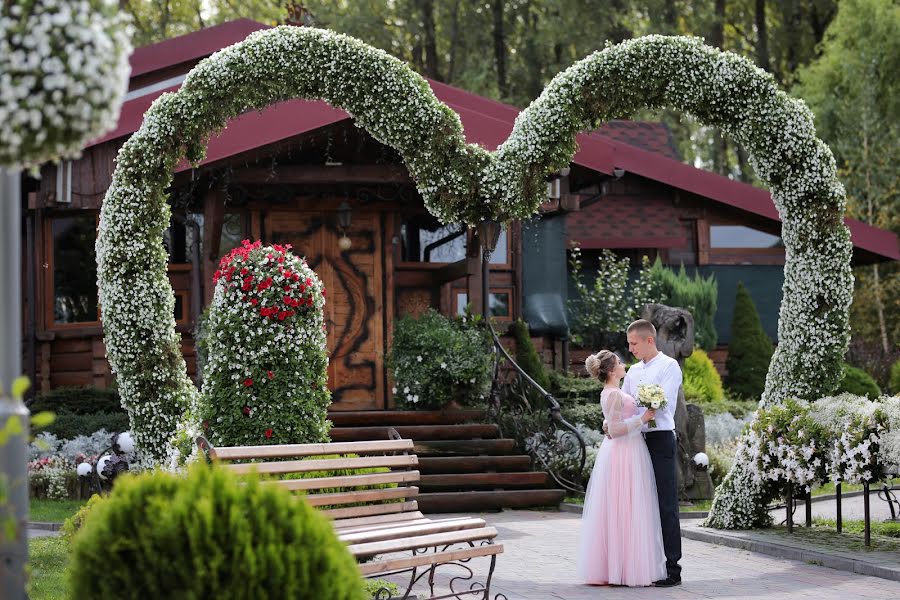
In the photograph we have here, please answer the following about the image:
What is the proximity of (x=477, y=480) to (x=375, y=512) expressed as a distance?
6019mm

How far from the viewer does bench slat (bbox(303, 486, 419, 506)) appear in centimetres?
718

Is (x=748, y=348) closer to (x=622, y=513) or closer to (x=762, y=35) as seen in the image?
(x=622, y=513)

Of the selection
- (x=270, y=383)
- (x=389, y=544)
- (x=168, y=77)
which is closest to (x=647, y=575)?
(x=389, y=544)

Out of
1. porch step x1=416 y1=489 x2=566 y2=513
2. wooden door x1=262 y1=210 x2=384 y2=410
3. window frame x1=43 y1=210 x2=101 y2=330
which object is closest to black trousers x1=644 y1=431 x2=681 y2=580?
porch step x1=416 y1=489 x2=566 y2=513

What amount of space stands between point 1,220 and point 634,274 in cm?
1645

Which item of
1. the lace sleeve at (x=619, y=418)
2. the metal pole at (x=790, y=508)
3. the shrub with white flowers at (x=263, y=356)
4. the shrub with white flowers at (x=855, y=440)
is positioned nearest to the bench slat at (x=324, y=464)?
the shrub with white flowers at (x=263, y=356)

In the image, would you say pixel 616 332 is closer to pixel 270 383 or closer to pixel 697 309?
pixel 697 309

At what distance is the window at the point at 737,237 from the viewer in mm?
21234

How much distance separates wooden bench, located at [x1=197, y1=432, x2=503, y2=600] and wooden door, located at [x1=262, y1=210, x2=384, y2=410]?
7.47 metres

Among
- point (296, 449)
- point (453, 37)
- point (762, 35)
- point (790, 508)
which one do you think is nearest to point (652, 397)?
point (296, 449)

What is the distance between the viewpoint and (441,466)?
13750mm

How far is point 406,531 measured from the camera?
6.78m

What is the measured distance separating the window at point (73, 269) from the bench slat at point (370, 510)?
1008 centimetres

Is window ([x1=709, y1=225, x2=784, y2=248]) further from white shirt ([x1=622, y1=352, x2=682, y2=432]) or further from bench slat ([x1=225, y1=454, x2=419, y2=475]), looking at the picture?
bench slat ([x1=225, y1=454, x2=419, y2=475])
